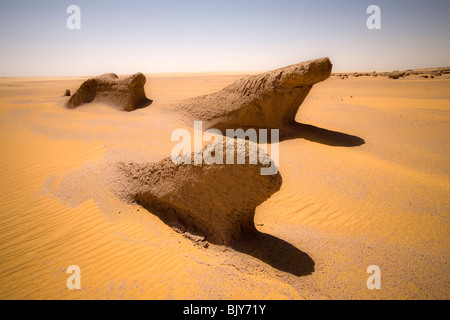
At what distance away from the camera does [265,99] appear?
8.55 meters

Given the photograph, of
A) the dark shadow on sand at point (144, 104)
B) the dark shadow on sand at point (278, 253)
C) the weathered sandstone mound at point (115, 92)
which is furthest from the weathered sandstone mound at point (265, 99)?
the dark shadow on sand at point (278, 253)

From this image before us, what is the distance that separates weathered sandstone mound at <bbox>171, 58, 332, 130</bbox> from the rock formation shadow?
371mm

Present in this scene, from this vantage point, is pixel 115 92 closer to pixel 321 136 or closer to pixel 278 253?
pixel 321 136

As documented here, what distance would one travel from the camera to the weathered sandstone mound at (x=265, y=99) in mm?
7949

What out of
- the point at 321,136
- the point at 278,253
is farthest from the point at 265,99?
the point at 278,253

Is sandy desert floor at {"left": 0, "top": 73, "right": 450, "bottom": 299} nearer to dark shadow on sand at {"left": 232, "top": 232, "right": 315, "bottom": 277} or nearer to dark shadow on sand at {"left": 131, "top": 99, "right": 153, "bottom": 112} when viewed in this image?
dark shadow on sand at {"left": 232, "top": 232, "right": 315, "bottom": 277}

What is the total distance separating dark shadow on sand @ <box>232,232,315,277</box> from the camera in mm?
3454

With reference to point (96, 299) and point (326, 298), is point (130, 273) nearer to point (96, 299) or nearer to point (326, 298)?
point (96, 299)

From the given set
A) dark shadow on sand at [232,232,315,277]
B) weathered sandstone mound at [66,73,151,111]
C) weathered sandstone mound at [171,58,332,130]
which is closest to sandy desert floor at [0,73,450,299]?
dark shadow on sand at [232,232,315,277]

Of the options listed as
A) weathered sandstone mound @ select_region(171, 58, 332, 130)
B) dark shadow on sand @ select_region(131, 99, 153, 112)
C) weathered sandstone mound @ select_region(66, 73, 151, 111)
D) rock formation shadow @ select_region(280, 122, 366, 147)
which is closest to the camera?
weathered sandstone mound @ select_region(171, 58, 332, 130)

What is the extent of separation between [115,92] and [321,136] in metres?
9.63

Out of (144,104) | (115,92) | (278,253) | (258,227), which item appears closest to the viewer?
(278,253)

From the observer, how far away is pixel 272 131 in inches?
348

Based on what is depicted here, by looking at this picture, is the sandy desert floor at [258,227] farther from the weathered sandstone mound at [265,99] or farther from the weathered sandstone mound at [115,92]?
the weathered sandstone mound at [115,92]
